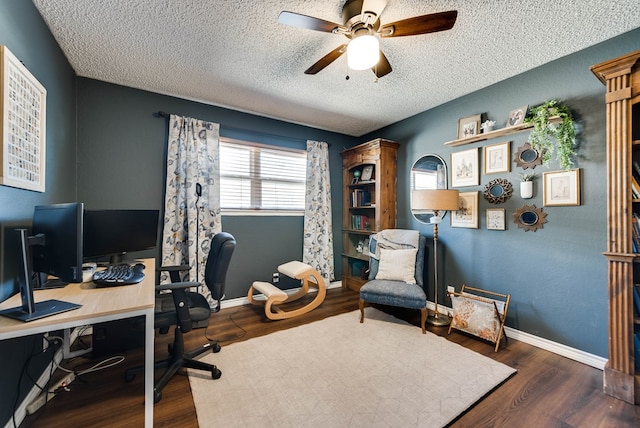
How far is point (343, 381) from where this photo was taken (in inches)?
69.3

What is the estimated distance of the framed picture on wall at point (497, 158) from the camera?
2457mm

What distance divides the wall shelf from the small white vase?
507 millimetres

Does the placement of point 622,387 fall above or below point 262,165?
below

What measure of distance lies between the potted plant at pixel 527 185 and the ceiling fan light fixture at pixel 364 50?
180cm

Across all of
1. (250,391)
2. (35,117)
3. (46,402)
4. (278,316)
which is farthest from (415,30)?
(46,402)

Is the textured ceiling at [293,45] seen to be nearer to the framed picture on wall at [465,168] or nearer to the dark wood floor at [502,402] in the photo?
the framed picture on wall at [465,168]

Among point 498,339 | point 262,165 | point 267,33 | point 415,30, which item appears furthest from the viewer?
point 262,165

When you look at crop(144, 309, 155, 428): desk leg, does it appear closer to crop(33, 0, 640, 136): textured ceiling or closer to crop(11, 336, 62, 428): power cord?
crop(11, 336, 62, 428): power cord

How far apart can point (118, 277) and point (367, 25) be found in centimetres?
226

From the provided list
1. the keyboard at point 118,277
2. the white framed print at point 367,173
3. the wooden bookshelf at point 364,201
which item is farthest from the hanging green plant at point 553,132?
the keyboard at point 118,277

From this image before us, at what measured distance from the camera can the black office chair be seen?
158 centimetres

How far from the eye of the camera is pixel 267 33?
1.85 metres

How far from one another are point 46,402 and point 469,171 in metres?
3.91

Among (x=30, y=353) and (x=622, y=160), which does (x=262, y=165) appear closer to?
(x=30, y=353)
